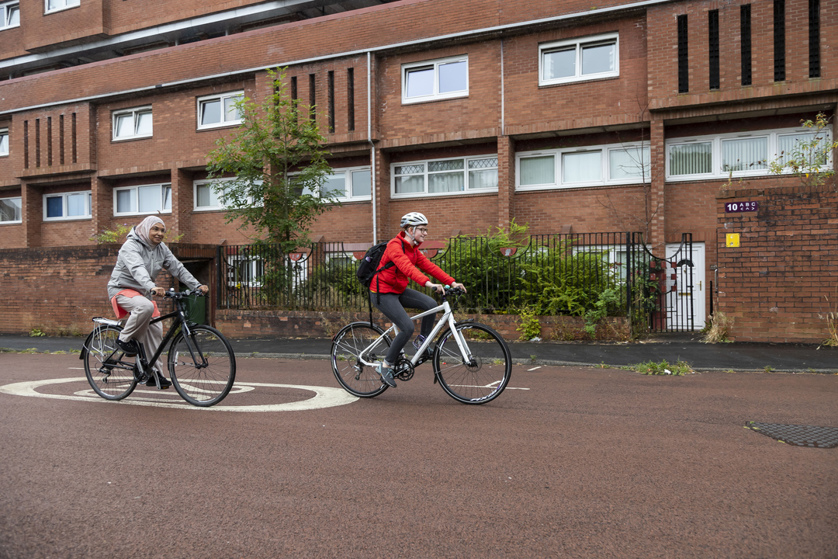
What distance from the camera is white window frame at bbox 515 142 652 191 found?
17047 millimetres

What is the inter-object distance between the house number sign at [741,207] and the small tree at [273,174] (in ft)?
27.1

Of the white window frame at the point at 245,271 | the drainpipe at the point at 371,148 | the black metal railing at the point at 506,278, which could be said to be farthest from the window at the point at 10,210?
the drainpipe at the point at 371,148

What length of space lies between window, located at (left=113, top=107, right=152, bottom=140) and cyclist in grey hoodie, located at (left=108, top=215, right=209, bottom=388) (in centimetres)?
1806

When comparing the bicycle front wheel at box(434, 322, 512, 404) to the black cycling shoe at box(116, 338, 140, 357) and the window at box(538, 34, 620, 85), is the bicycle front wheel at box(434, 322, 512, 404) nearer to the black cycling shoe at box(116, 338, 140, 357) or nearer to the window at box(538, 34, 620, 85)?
the black cycling shoe at box(116, 338, 140, 357)

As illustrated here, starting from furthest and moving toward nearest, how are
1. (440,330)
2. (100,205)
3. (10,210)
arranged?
(10,210) < (100,205) < (440,330)

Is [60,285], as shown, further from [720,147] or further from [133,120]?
[720,147]

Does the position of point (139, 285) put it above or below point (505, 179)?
below

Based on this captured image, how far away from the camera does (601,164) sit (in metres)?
17.7

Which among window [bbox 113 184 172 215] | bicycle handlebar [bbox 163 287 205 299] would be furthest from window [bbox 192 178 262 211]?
bicycle handlebar [bbox 163 287 205 299]

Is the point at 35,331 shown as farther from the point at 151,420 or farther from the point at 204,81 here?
the point at 151,420

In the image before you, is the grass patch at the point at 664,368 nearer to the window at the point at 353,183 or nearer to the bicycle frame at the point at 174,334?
the bicycle frame at the point at 174,334

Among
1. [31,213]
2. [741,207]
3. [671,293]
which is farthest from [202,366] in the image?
[31,213]

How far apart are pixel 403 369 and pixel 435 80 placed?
1397 centimetres

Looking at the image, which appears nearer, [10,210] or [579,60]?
[579,60]
